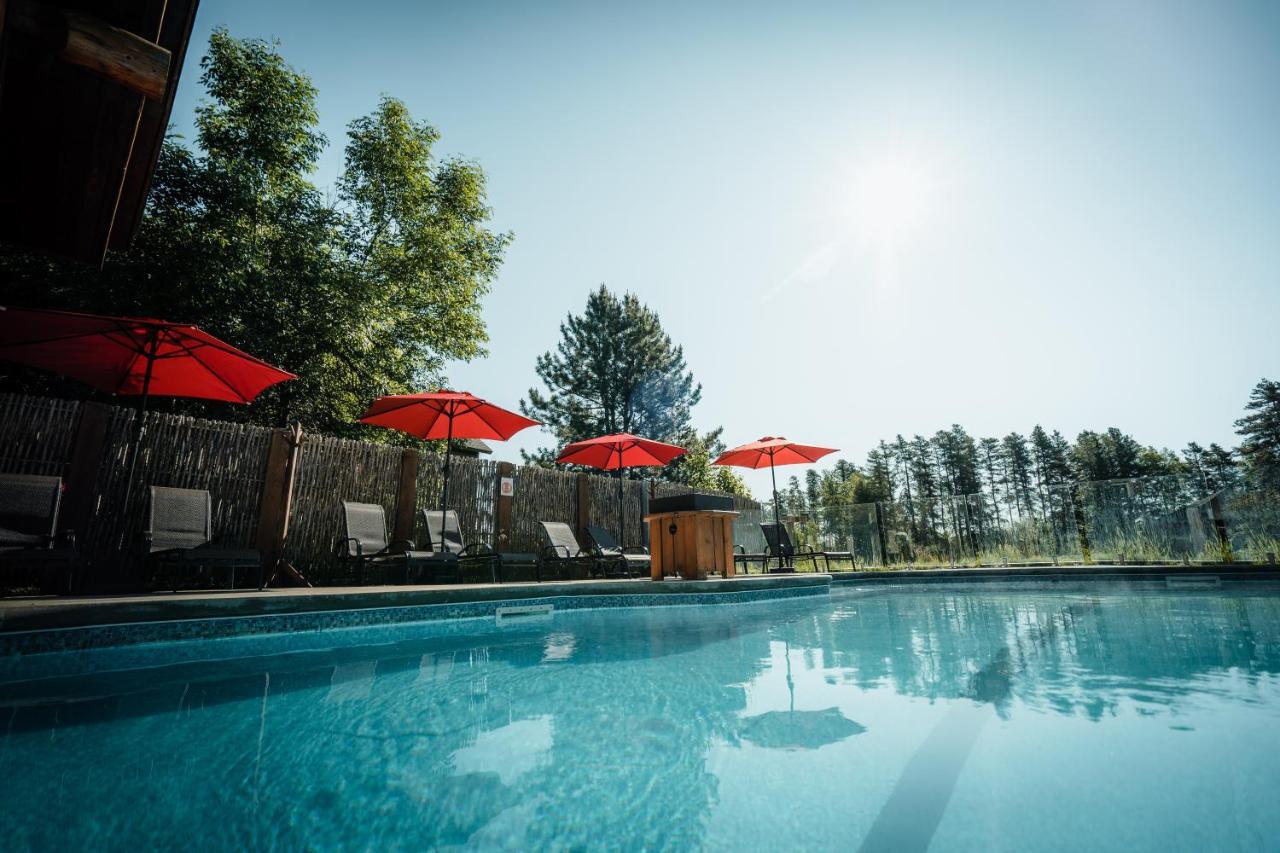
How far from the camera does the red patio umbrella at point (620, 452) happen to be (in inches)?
369

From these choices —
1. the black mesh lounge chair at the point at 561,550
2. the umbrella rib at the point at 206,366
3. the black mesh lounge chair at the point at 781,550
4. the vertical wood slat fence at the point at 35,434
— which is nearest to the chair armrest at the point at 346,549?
the umbrella rib at the point at 206,366

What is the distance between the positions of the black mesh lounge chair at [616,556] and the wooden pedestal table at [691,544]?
3.46 ft

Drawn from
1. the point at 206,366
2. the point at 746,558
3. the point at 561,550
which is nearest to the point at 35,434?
the point at 206,366

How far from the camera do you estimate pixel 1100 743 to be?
81.6 inches

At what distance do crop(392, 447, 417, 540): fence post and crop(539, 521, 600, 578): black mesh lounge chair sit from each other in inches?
76.9

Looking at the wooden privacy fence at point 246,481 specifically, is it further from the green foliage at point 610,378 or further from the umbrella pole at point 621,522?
the green foliage at point 610,378

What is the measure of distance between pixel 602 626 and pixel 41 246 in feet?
17.6

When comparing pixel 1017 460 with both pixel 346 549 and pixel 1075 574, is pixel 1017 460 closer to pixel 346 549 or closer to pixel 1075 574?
pixel 1075 574

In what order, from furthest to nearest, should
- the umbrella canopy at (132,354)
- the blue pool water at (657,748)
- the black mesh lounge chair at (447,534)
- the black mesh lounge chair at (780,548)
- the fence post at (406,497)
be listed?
the black mesh lounge chair at (780,548), the fence post at (406,497), the black mesh lounge chair at (447,534), the umbrella canopy at (132,354), the blue pool water at (657,748)

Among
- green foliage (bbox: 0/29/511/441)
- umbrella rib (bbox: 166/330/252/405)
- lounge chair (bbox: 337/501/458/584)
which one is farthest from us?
green foliage (bbox: 0/29/511/441)

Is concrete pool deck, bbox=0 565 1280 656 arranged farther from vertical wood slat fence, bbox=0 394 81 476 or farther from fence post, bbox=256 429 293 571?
vertical wood slat fence, bbox=0 394 81 476

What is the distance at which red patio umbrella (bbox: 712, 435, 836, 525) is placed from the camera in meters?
10.1

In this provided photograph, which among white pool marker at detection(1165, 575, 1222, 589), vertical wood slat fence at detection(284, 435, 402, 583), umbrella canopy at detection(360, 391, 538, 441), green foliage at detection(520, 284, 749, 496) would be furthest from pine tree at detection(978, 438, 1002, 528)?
vertical wood slat fence at detection(284, 435, 402, 583)

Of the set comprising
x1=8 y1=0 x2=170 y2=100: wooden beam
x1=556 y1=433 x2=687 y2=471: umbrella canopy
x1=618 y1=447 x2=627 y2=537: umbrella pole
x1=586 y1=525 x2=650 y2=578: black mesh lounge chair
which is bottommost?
x1=586 y1=525 x2=650 y2=578: black mesh lounge chair
